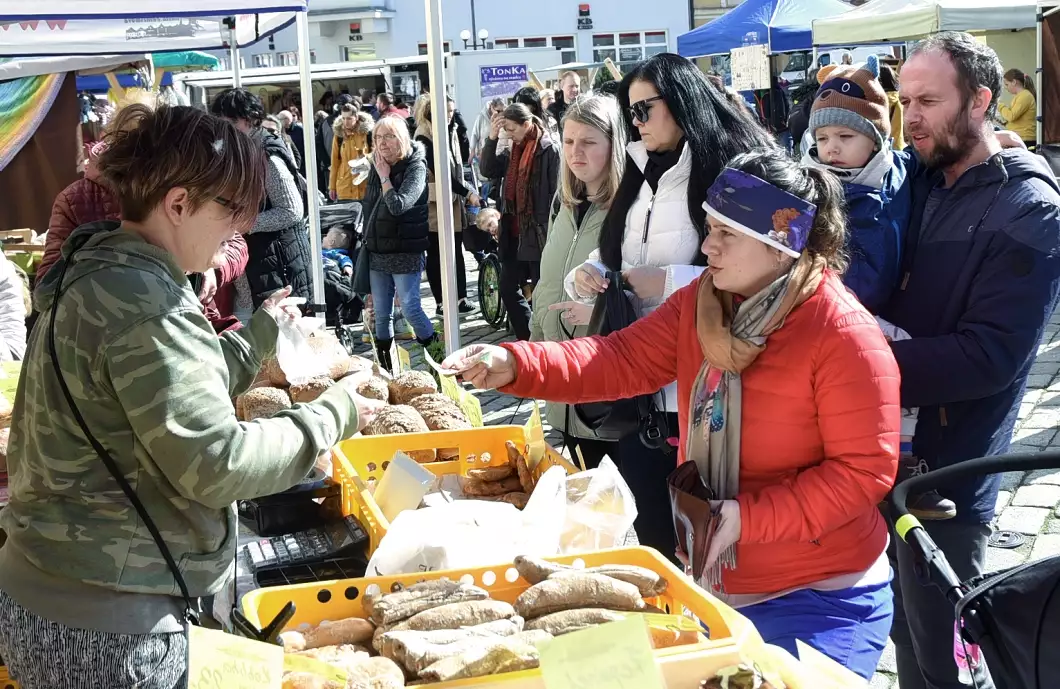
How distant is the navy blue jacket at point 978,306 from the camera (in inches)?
94.5

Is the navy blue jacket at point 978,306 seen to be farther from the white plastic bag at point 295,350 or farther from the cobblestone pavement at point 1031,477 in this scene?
the white plastic bag at point 295,350

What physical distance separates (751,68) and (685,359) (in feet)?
42.1

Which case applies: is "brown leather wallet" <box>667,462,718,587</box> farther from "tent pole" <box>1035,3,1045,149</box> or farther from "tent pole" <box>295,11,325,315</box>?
"tent pole" <box>1035,3,1045,149</box>

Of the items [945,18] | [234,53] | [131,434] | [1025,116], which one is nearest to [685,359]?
[131,434]

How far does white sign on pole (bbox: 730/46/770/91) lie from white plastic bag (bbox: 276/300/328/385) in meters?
12.7

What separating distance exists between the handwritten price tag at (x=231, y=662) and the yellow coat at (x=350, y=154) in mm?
11408

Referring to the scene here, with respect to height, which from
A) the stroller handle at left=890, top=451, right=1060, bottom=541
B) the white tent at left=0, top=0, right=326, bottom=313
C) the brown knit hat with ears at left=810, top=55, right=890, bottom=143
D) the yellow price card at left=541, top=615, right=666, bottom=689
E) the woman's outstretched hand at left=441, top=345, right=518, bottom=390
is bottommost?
the yellow price card at left=541, top=615, right=666, bottom=689

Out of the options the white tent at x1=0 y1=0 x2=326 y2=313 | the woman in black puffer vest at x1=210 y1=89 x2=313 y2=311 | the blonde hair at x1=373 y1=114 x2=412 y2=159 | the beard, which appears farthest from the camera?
the blonde hair at x1=373 y1=114 x2=412 y2=159

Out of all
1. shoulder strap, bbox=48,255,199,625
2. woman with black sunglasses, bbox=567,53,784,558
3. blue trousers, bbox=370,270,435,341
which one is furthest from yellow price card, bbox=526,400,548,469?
blue trousers, bbox=370,270,435,341

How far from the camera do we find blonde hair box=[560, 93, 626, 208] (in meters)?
3.56

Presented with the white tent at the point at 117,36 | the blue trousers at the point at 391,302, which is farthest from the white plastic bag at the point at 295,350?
the white tent at the point at 117,36

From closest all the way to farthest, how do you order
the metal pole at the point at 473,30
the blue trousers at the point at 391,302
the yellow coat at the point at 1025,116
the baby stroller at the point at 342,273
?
the blue trousers at the point at 391,302 → the baby stroller at the point at 342,273 → the yellow coat at the point at 1025,116 → the metal pole at the point at 473,30

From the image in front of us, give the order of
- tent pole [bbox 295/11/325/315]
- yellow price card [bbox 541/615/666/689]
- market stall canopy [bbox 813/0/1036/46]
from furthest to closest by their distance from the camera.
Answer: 1. market stall canopy [bbox 813/0/1036/46]
2. tent pole [bbox 295/11/325/315]
3. yellow price card [bbox 541/615/666/689]

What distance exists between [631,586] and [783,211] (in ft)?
2.70
